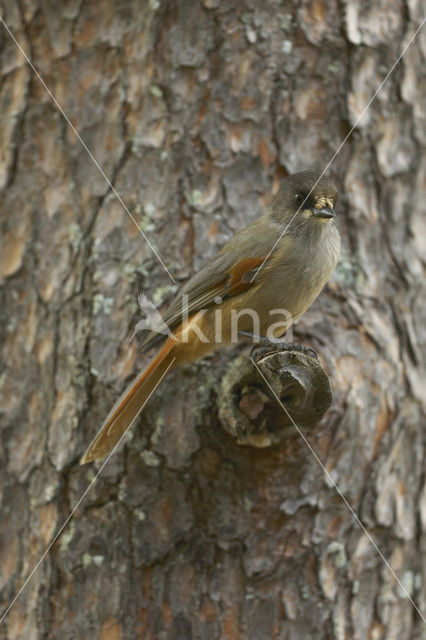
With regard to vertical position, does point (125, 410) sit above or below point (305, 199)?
below

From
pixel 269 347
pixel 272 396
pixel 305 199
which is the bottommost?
pixel 269 347

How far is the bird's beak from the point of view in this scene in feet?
11.3

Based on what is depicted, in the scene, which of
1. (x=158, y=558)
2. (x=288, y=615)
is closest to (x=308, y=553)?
(x=288, y=615)

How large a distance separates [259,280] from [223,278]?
0.18 meters

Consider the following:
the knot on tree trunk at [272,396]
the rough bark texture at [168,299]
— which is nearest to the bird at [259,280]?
the rough bark texture at [168,299]

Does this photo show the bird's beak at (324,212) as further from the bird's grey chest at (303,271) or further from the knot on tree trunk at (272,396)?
the knot on tree trunk at (272,396)

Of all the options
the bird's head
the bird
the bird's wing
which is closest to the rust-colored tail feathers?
the bird

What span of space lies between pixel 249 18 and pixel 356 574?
2.56m

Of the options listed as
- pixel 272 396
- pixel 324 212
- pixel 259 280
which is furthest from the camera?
pixel 259 280

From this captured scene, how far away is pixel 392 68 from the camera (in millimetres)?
3822

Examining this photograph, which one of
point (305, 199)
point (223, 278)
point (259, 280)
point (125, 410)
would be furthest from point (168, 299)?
point (305, 199)

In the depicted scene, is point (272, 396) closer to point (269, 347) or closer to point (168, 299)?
point (269, 347)

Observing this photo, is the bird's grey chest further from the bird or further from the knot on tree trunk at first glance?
the knot on tree trunk

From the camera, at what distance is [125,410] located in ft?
10.5
